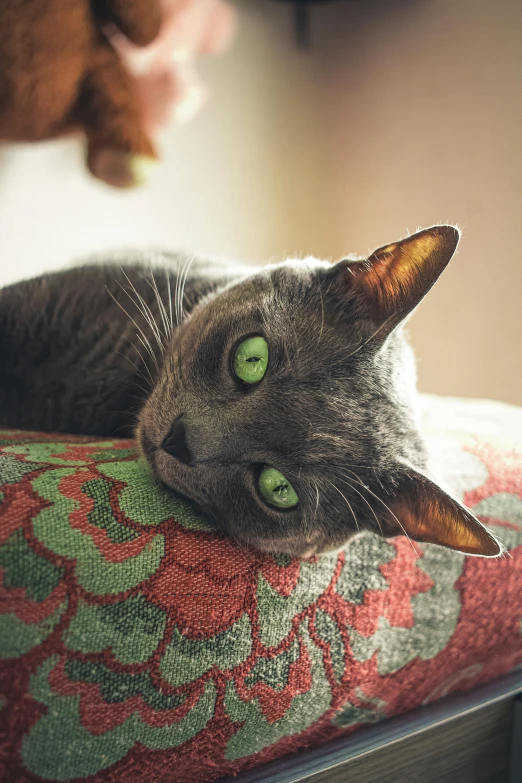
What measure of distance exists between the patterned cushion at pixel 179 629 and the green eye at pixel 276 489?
0.24 feet

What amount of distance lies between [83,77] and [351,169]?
5.08 ft

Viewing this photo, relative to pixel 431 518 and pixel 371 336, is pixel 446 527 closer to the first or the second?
pixel 431 518

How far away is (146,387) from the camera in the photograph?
93 cm

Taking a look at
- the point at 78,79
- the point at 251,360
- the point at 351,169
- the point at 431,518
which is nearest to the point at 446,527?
the point at 431,518

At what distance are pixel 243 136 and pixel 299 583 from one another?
87.6 inches

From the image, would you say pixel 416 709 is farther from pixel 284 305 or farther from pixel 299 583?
pixel 284 305

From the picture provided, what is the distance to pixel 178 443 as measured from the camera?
737 millimetres

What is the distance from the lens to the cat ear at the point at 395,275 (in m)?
0.71

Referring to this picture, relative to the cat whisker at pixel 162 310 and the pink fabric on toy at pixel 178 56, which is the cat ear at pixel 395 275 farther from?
the pink fabric on toy at pixel 178 56

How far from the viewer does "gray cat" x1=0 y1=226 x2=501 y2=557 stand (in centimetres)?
71

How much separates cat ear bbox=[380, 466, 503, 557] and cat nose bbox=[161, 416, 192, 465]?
24 centimetres

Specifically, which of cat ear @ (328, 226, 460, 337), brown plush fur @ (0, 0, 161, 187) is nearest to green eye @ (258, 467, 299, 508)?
cat ear @ (328, 226, 460, 337)

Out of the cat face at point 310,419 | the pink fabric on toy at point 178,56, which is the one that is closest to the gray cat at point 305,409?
the cat face at point 310,419

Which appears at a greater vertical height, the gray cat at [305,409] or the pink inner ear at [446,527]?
the gray cat at [305,409]
